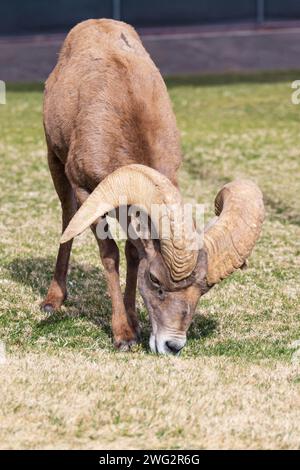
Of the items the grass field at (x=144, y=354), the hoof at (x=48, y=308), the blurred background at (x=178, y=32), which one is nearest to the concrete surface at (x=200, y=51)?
the blurred background at (x=178, y=32)

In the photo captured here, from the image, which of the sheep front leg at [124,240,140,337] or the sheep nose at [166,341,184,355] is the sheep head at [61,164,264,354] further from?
the sheep front leg at [124,240,140,337]

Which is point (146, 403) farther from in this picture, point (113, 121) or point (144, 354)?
point (113, 121)

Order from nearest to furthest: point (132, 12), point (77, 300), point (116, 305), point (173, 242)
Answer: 1. point (173, 242)
2. point (116, 305)
3. point (77, 300)
4. point (132, 12)

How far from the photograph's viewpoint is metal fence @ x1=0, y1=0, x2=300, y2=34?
26969 millimetres

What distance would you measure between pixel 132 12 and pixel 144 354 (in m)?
20.6

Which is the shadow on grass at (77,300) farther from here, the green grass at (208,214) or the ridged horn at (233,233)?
the ridged horn at (233,233)

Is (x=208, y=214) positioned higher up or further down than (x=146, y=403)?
further down

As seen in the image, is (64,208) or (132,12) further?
(132,12)

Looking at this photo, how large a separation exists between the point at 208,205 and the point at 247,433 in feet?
27.5

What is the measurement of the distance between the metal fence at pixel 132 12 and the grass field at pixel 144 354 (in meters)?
10.9

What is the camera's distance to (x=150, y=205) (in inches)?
295

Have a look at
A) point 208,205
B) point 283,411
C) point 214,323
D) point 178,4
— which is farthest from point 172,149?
point 178,4

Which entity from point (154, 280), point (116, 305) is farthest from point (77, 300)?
point (154, 280)

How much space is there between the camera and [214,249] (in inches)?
295
